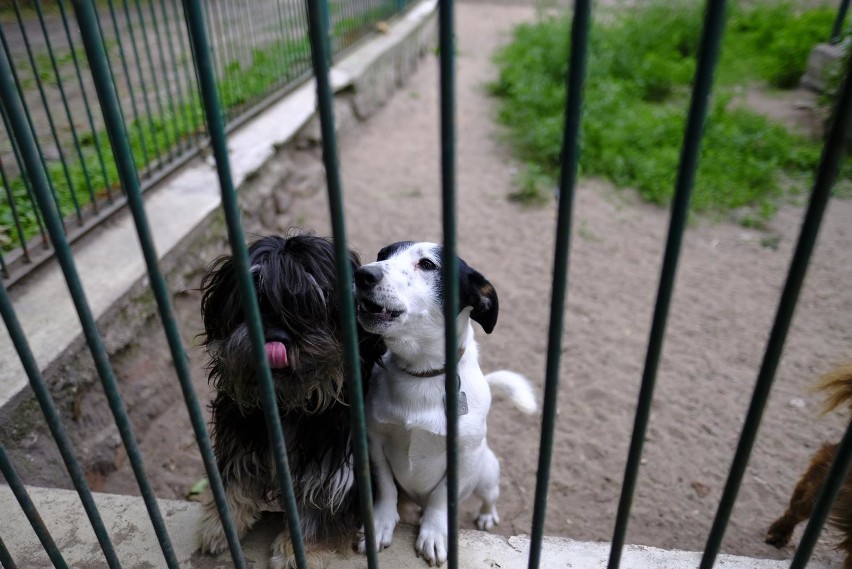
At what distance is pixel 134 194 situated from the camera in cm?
98

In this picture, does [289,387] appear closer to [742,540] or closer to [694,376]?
[742,540]

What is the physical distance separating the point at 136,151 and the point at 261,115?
4.67 ft

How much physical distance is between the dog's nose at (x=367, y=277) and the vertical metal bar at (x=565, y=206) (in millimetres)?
787

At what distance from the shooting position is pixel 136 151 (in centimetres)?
455

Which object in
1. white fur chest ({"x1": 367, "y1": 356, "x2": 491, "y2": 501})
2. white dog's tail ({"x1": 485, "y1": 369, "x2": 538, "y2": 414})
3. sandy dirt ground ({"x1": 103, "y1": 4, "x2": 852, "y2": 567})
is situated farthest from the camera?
sandy dirt ground ({"x1": 103, "y1": 4, "x2": 852, "y2": 567})

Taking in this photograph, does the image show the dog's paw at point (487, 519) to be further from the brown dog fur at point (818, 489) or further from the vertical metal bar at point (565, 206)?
the vertical metal bar at point (565, 206)

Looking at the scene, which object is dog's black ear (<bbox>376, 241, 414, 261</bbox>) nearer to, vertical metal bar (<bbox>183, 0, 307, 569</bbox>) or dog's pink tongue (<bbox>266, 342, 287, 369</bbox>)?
dog's pink tongue (<bbox>266, 342, 287, 369</bbox>)

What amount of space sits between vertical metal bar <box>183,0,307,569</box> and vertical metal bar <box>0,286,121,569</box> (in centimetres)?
44

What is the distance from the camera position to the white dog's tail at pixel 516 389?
89.4 inches

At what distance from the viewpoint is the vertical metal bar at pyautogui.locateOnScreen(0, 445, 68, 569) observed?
4.19 feet

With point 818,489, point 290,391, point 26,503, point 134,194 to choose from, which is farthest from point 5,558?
point 818,489

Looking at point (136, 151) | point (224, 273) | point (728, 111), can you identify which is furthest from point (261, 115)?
point (728, 111)

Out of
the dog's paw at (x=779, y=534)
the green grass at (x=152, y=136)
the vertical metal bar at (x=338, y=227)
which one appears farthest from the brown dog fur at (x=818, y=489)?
the green grass at (x=152, y=136)

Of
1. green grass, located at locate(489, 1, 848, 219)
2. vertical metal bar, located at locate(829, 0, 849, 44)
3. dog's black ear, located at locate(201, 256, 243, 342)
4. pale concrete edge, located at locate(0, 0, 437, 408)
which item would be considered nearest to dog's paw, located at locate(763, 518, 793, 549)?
dog's black ear, located at locate(201, 256, 243, 342)
